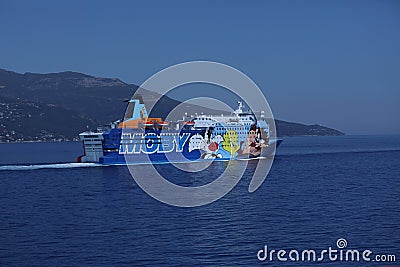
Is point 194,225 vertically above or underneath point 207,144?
underneath

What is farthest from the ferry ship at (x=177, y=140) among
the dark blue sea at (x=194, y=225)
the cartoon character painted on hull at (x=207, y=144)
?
the dark blue sea at (x=194, y=225)

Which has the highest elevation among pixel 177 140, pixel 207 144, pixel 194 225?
pixel 177 140

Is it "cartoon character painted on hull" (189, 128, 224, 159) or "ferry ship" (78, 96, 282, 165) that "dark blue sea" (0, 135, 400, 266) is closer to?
"ferry ship" (78, 96, 282, 165)

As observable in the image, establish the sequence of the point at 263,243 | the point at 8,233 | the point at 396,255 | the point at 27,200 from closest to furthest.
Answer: the point at 396,255, the point at 263,243, the point at 8,233, the point at 27,200

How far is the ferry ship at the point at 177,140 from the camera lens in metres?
50.8

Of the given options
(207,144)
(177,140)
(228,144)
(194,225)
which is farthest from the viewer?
(228,144)

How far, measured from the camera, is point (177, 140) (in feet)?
171

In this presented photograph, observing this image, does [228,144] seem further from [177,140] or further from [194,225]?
[194,225]

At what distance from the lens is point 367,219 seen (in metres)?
19.2

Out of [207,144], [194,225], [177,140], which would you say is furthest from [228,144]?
[194,225]

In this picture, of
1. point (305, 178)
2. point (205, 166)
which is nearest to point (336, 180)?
point (305, 178)

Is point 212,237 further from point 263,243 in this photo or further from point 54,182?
point 54,182

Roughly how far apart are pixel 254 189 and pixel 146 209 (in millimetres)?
9141

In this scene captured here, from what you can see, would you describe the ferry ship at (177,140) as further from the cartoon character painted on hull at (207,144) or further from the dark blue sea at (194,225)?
the dark blue sea at (194,225)
